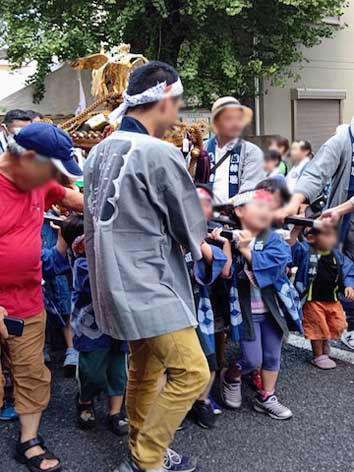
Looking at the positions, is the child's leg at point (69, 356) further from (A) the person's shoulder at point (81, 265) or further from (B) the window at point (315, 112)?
(B) the window at point (315, 112)

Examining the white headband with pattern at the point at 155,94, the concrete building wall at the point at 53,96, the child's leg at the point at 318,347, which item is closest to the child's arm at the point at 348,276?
the child's leg at the point at 318,347

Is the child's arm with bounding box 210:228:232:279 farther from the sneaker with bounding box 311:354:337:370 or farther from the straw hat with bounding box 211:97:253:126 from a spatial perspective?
the sneaker with bounding box 311:354:337:370

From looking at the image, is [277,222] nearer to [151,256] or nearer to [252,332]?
[151,256]

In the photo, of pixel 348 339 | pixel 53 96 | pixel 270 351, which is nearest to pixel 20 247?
pixel 270 351

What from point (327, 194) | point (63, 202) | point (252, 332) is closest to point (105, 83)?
point (63, 202)

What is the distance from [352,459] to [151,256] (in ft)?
4.09

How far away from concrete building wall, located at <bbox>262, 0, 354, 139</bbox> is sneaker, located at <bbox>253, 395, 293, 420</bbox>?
1375 millimetres

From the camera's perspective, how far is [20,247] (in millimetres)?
2072

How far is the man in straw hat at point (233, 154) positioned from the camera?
145 centimetres

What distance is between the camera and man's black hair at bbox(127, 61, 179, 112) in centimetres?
177

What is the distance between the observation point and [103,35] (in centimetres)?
714

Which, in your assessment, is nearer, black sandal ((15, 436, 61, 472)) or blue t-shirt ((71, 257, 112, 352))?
black sandal ((15, 436, 61, 472))

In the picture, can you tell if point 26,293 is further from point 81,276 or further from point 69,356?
point 69,356

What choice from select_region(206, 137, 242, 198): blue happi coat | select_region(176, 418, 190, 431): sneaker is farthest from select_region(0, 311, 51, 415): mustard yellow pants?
select_region(206, 137, 242, 198): blue happi coat
